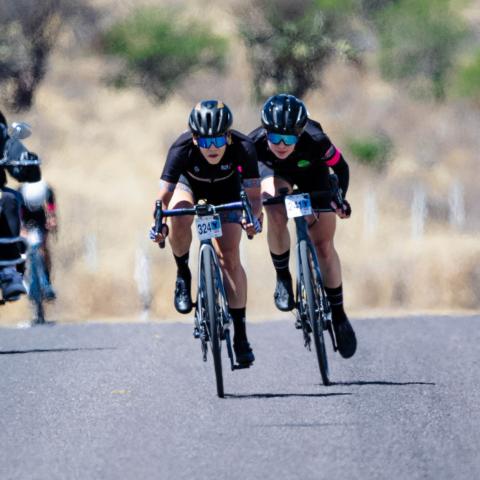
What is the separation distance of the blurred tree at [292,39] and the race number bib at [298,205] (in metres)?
37.0

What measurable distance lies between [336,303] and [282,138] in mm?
1457

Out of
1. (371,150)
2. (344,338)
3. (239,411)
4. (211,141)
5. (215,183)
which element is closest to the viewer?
(239,411)

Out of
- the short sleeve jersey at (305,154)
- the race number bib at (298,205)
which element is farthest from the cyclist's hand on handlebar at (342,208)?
the race number bib at (298,205)

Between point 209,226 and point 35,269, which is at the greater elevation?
point 209,226

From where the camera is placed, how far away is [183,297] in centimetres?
1001

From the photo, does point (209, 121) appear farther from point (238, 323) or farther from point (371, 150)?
point (371, 150)

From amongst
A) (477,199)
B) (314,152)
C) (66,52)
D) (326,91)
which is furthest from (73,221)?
(314,152)

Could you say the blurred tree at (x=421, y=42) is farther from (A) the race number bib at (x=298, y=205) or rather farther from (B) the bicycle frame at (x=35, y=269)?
(A) the race number bib at (x=298, y=205)

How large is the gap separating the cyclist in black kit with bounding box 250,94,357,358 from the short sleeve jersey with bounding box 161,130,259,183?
27 cm

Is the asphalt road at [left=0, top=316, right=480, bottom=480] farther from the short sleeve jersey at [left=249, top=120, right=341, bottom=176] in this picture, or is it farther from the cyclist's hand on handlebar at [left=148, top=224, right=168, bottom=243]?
the short sleeve jersey at [left=249, top=120, right=341, bottom=176]

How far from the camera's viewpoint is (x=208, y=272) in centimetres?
954

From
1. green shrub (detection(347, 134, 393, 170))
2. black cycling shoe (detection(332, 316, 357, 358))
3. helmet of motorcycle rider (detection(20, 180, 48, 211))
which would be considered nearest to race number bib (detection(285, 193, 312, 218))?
black cycling shoe (detection(332, 316, 357, 358))

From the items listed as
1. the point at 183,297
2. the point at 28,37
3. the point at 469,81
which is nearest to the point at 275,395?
the point at 183,297

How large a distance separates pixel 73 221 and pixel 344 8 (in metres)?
20.0
